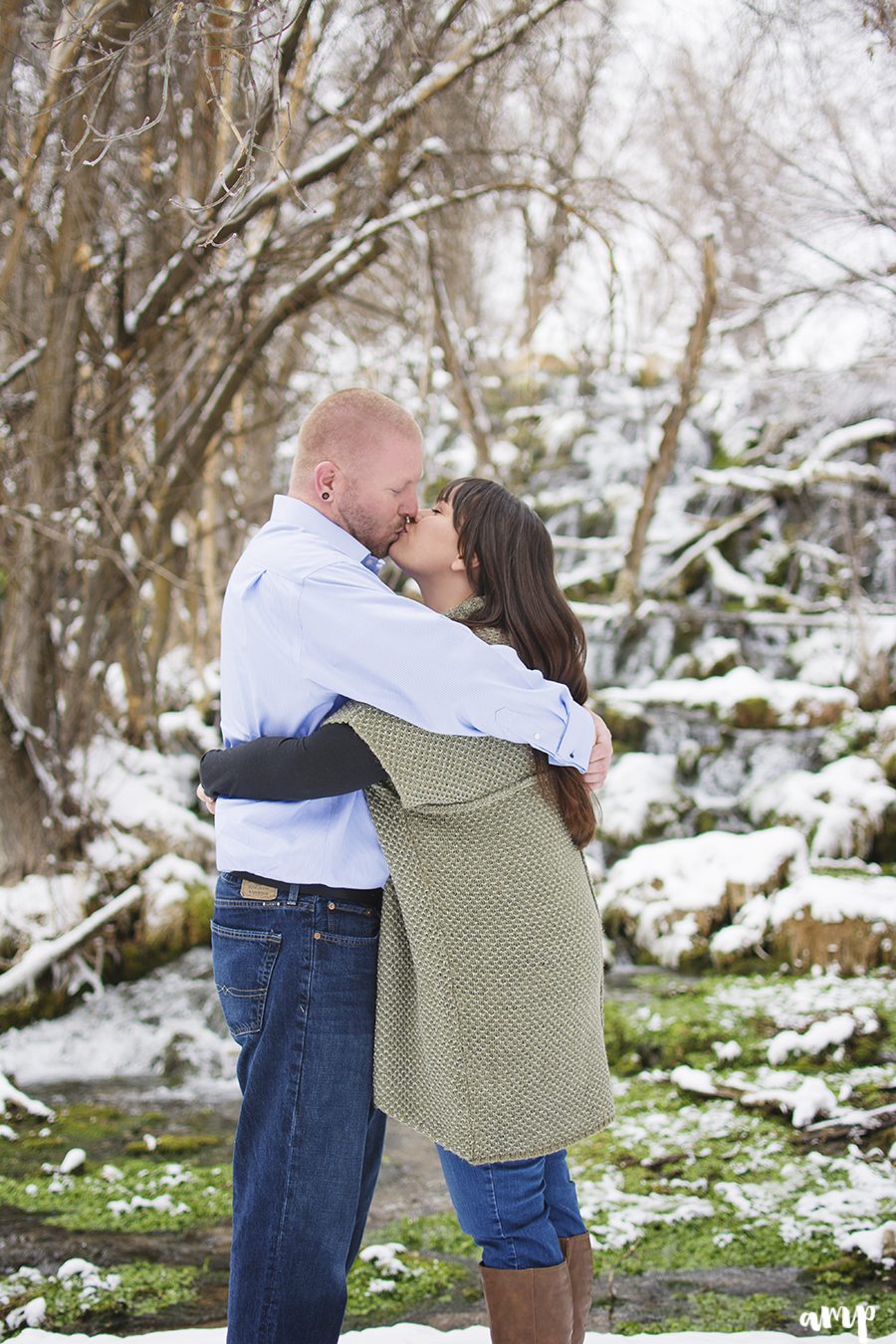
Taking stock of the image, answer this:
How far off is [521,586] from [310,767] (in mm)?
568

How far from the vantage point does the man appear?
1.83m

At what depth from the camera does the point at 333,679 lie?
186cm

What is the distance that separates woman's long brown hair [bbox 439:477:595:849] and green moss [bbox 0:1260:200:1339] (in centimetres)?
190

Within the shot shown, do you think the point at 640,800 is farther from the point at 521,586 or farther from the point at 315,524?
the point at 315,524

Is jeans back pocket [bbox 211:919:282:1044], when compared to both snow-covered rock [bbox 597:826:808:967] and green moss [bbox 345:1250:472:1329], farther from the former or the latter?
snow-covered rock [bbox 597:826:808:967]

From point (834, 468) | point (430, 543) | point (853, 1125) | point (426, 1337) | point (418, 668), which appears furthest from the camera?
point (834, 468)

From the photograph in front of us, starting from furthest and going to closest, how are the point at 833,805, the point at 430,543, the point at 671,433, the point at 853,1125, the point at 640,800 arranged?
the point at 671,433, the point at 640,800, the point at 833,805, the point at 853,1125, the point at 430,543

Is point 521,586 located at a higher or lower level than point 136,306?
lower

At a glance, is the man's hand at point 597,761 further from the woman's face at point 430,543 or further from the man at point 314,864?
the woman's face at point 430,543

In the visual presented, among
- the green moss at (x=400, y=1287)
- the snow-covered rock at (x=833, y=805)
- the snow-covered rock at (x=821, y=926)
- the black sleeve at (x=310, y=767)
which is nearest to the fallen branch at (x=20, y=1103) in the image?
the green moss at (x=400, y=1287)

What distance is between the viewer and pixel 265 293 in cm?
783

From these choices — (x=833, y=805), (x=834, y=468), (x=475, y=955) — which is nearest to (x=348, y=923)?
(x=475, y=955)

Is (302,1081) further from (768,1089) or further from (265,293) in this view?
(265,293)

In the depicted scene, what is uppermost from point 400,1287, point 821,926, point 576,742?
point 576,742
